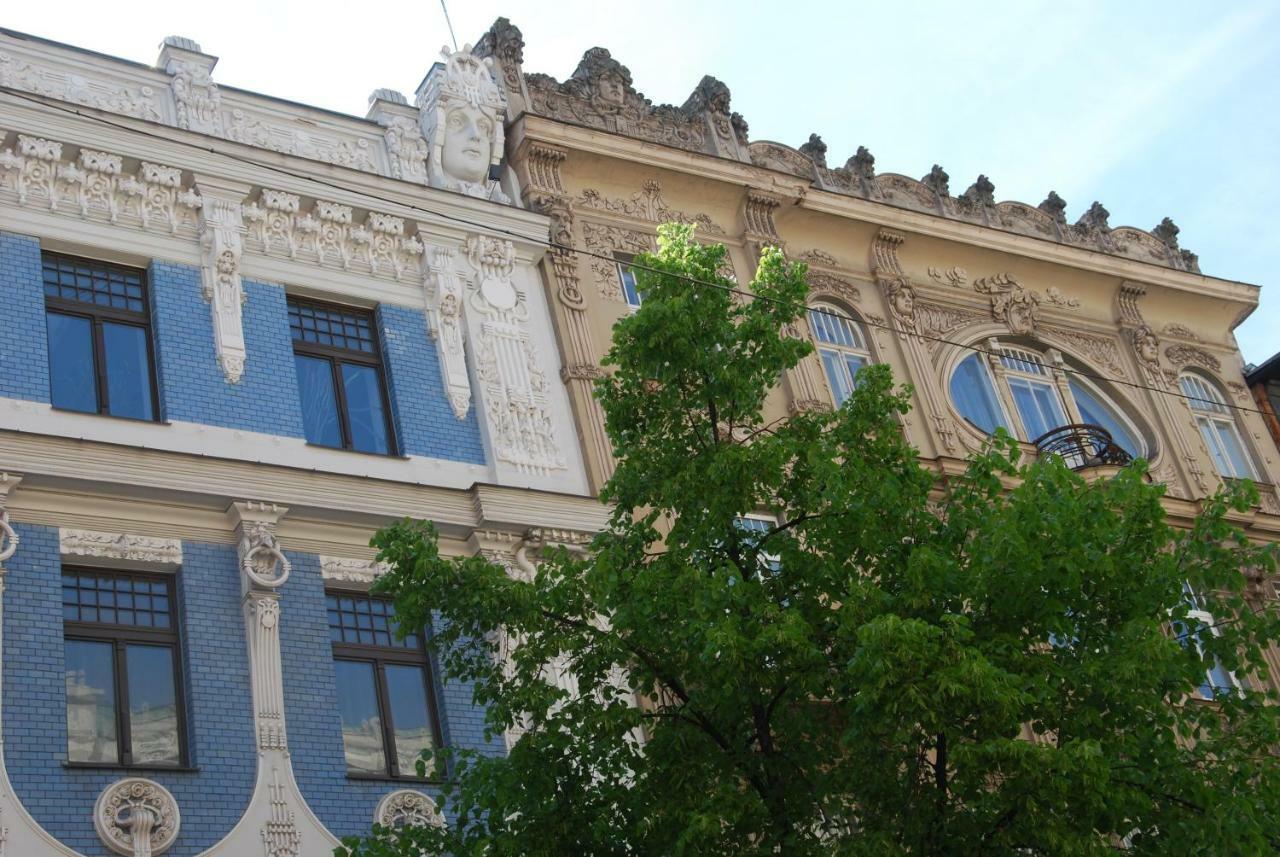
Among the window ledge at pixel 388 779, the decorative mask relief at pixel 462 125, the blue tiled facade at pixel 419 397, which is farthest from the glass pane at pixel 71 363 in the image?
the decorative mask relief at pixel 462 125

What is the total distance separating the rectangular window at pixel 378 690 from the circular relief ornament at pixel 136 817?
80.6 inches

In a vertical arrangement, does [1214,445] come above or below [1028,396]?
below

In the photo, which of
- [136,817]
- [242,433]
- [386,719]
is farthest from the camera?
[242,433]

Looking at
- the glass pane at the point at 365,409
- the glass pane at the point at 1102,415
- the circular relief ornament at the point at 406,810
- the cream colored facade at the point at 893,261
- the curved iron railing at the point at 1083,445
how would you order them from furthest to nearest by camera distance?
the glass pane at the point at 1102,415 < the curved iron railing at the point at 1083,445 < the cream colored facade at the point at 893,261 < the glass pane at the point at 365,409 < the circular relief ornament at the point at 406,810

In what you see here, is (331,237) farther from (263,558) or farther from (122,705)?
A: (122,705)

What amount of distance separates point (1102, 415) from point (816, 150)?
6.23m

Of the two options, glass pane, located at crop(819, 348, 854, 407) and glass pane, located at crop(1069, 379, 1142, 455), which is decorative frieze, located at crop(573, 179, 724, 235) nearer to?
glass pane, located at crop(819, 348, 854, 407)

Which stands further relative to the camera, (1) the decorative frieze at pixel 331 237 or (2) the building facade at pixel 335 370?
(1) the decorative frieze at pixel 331 237

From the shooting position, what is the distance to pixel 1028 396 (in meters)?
27.8

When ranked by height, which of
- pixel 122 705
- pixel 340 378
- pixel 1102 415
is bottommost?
pixel 122 705

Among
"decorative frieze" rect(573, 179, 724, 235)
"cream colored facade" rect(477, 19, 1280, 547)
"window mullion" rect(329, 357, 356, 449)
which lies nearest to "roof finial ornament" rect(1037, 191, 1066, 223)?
"cream colored facade" rect(477, 19, 1280, 547)

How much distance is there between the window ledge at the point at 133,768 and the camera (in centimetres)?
1597

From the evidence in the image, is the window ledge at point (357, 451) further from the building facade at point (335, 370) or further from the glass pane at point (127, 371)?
the glass pane at point (127, 371)

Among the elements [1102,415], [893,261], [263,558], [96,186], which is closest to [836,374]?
[893,261]
